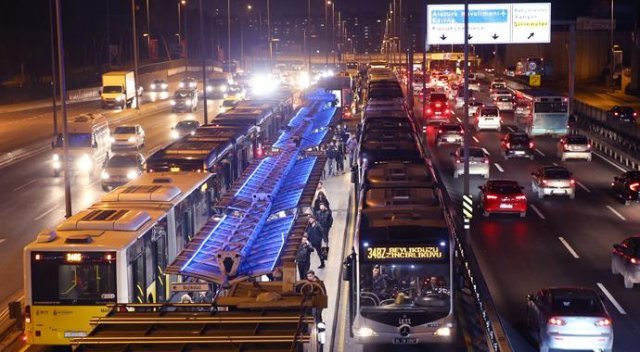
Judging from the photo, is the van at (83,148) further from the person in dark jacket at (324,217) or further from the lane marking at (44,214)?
the person in dark jacket at (324,217)

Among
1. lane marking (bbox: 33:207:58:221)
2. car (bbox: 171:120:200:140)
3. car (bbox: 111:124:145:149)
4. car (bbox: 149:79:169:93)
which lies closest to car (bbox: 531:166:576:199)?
lane marking (bbox: 33:207:58:221)

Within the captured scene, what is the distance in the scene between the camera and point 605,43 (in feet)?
435

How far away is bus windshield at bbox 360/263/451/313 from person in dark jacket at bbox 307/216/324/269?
523 cm

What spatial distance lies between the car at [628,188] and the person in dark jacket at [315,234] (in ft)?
57.3

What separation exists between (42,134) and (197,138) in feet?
109

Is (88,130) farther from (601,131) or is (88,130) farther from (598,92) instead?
(598,92)

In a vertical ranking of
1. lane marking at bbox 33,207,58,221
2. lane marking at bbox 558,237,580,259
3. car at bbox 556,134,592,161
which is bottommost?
lane marking at bbox 558,237,580,259

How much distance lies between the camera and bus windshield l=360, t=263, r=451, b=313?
68.0 feet

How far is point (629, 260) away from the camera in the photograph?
2709 cm

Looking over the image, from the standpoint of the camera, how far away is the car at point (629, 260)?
2695 centimetres

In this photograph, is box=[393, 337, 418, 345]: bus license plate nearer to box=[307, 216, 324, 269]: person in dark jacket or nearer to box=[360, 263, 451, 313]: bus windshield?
box=[360, 263, 451, 313]: bus windshield

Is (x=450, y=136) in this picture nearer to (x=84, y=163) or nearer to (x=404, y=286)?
(x=84, y=163)

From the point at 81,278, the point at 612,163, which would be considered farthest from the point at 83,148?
the point at 81,278

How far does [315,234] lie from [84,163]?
78.3 feet
